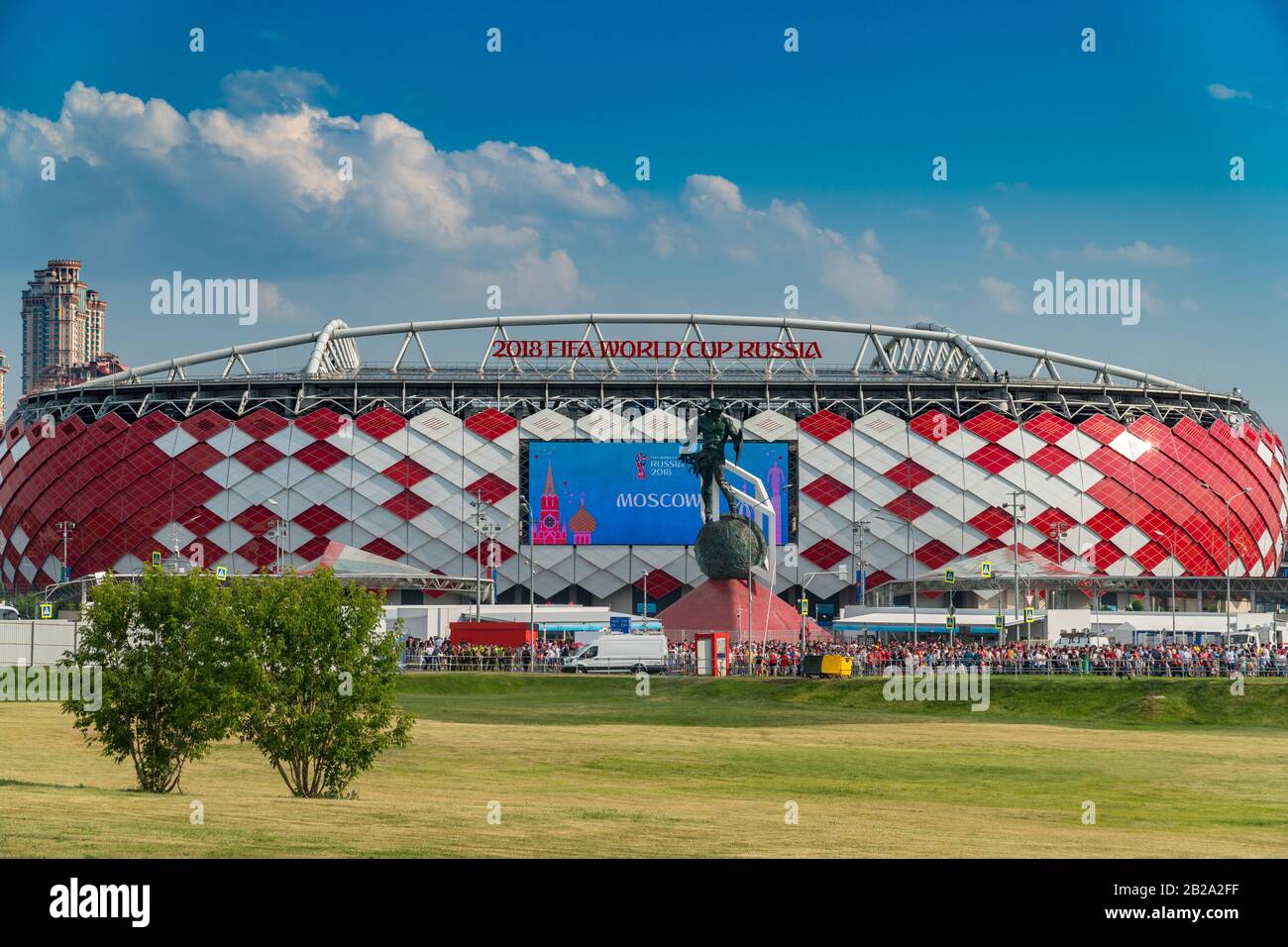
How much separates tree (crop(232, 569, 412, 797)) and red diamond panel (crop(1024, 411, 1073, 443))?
92121 mm

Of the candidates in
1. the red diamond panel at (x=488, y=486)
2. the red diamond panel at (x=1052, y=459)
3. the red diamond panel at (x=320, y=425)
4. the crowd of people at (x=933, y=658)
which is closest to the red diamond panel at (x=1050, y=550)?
the red diamond panel at (x=1052, y=459)

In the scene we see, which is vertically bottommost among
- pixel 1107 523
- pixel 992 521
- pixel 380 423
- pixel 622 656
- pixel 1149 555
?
Answer: pixel 622 656

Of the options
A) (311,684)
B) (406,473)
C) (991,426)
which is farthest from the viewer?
(991,426)

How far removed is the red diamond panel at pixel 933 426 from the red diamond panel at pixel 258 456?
47333 millimetres

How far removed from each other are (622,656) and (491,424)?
53.8 metres

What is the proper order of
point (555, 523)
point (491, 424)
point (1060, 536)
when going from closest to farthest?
point (1060, 536) → point (555, 523) → point (491, 424)

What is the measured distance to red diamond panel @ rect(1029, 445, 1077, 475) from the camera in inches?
4469

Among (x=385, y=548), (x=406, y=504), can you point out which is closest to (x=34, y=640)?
(x=385, y=548)

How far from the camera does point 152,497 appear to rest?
373ft

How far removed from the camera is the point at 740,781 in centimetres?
3203

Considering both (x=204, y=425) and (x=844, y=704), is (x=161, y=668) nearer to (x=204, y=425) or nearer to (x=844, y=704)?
(x=844, y=704)

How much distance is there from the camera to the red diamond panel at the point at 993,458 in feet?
372

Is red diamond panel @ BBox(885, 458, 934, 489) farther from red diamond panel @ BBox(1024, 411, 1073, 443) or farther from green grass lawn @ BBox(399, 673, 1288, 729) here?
green grass lawn @ BBox(399, 673, 1288, 729)

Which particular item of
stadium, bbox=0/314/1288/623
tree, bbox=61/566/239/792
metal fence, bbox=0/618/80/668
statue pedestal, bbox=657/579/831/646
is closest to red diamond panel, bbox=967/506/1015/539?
stadium, bbox=0/314/1288/623
